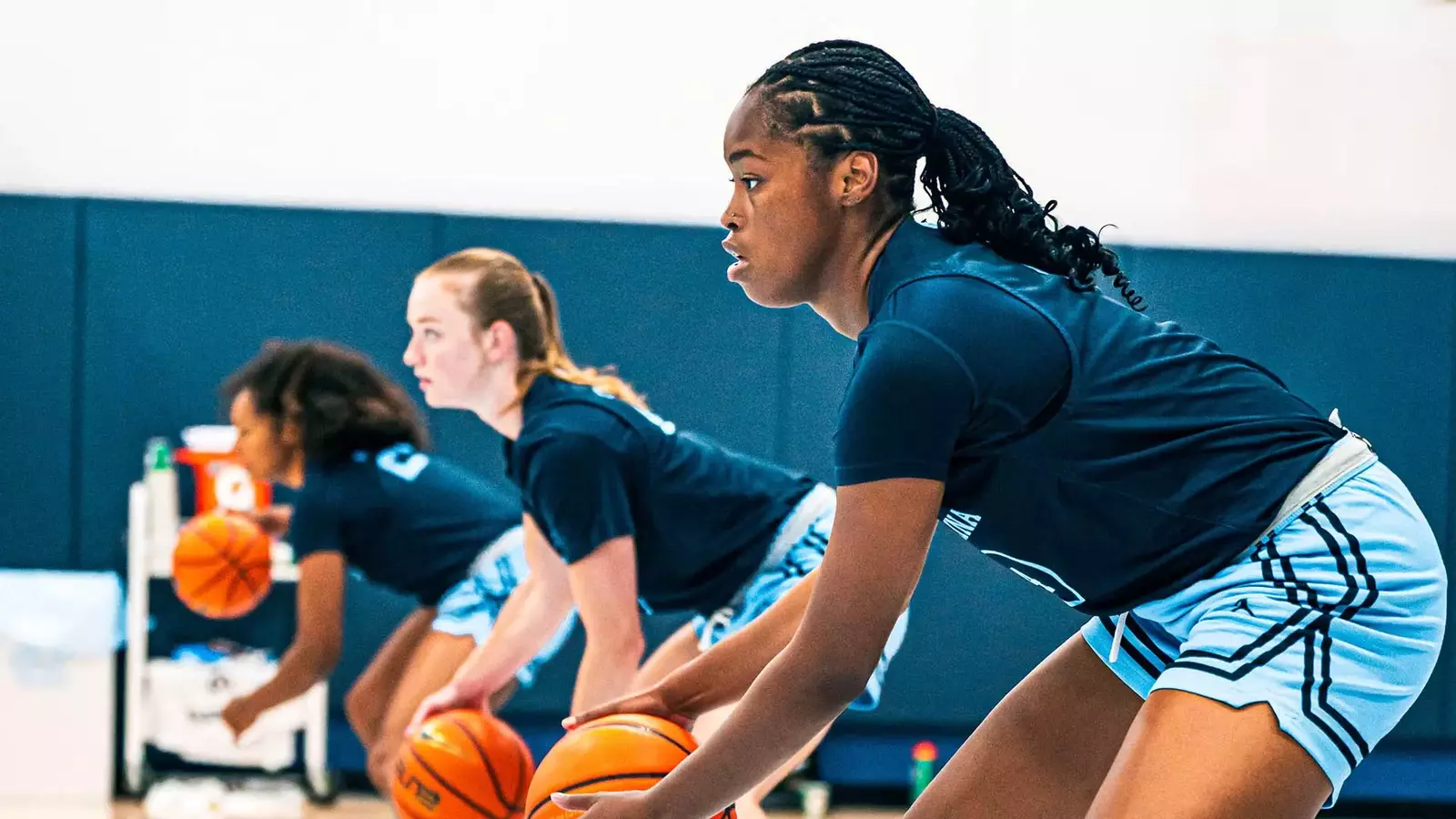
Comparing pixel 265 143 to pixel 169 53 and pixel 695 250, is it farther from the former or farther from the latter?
pixel 695 250

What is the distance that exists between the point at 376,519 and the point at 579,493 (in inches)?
54.7

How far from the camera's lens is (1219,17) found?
670 centimetres

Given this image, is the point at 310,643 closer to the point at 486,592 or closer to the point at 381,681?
the point at 381,681

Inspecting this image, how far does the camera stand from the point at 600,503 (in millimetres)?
3373

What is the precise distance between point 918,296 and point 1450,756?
5.41 m

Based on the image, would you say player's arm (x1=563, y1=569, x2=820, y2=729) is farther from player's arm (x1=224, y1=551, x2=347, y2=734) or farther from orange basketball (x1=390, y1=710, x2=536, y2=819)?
player's arm (x1=224, y1=551, x2=347, y2=734)

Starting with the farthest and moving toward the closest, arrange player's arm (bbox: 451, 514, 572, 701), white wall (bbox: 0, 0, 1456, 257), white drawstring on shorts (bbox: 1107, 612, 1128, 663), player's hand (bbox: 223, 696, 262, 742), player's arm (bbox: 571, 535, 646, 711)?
white wall (bbox: 0, 0, 1456, 257) → player's hand (bbox: 223, 696, 262, 742) → player's arm (bbox: 451, 514, 572, 701) → player's arm (bbox: 571, 535, 646, 711) → white drawstring on shorts (bbox: 1107, 612, 1128, 663)

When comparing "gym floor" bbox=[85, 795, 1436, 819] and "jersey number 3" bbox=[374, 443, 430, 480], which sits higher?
"jersey number 3" bbox=[374, 443, 430, 480]

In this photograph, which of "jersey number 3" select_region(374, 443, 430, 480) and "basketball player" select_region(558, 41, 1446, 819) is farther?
"jersey number 3" select_region(374, 443, 430, 480)

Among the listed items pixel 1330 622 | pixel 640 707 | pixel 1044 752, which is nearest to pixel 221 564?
pixel 640 707

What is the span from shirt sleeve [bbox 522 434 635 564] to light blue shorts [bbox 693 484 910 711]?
0.38 m

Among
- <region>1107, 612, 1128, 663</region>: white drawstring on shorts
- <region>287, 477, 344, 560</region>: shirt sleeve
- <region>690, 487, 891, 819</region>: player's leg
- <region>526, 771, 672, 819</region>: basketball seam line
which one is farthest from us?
<region>287, 477, 344, 560</region>: shirt sleeve

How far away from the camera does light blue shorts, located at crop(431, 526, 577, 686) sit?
454cm

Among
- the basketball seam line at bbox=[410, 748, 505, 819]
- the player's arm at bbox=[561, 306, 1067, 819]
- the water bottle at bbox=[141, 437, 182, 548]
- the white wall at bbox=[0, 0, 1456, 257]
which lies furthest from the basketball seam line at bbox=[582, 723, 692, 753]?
the white wall at bbox=[0, 0, 1456, 257]
